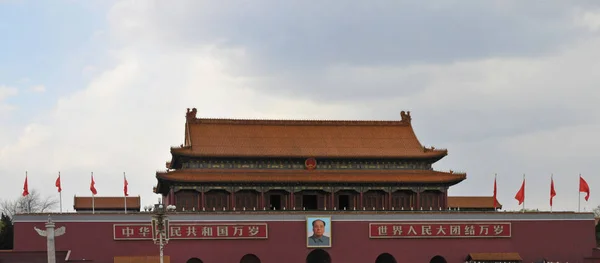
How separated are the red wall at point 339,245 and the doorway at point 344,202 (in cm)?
372

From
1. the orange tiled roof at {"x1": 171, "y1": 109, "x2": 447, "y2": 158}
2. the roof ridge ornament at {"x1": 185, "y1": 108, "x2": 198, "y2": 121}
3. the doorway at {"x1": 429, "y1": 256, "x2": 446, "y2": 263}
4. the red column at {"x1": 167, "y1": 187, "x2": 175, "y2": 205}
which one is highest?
the roof ridge ornament at {"x1": 185, "y1": 108, "x2": 198, "y2": 121}

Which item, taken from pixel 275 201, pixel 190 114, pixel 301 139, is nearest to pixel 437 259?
pixel 275 201

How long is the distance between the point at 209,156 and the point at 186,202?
369cm

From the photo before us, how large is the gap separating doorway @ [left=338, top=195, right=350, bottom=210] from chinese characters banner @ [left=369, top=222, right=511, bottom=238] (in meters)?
3.92

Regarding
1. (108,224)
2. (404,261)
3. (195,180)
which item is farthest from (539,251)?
(108,224)

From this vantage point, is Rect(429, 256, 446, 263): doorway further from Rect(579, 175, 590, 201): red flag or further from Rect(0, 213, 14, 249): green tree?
Rect(0, 213, 14, 249): green tree

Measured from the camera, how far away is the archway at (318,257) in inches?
2865

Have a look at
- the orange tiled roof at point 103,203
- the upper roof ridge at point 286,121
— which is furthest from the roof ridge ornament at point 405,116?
the orange tiled roof at point 103,203

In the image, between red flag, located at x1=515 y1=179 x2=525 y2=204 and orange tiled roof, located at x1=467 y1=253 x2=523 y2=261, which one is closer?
orange tiled roof, located at x1=467 y1=253 x2=523 y2=261

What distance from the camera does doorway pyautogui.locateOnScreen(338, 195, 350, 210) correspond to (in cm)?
7588

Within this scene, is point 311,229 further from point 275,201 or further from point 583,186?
point 583,186

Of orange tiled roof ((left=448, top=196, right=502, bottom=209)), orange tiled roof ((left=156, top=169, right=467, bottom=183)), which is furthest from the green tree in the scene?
orange tiled roof ((left=448, top=196, right=502, bottom=209))

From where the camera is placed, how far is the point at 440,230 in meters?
73.2

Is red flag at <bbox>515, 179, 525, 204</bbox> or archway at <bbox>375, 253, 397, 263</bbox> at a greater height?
red flag at <bbox>515, 179, 525, 204</bbox>
